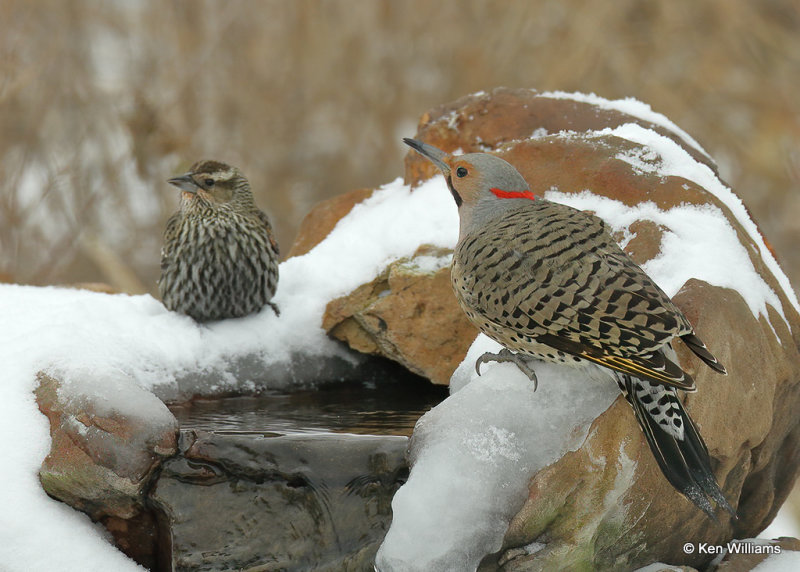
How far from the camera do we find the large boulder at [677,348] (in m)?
3.33

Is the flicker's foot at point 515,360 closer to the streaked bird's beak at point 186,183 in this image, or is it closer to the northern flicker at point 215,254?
the northern flicker at point 215,254

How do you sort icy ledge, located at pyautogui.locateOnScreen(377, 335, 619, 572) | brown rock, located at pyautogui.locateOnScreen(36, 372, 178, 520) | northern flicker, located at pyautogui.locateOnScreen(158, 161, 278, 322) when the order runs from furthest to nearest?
northern flicker, located at pyautogui.locateOnScreen(158, 161, 278, 322) → brown rock, located at pyautogui.locateOnScreen(36, 372, 178, 520) → icy ledge, located at pyautogui.locateOnScreen(377, 335, 619, 572)

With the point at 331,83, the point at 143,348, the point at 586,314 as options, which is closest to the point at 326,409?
the point at 143,348

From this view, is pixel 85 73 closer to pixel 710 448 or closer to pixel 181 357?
pixel 181 357

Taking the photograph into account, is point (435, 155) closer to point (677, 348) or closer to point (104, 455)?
point (677, 348)

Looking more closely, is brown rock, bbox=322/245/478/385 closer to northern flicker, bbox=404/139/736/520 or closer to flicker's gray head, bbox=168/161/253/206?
northern flicker, bbox=404/139/736/520

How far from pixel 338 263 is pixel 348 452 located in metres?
1.78

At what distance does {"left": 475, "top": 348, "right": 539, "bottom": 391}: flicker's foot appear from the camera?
3512mm

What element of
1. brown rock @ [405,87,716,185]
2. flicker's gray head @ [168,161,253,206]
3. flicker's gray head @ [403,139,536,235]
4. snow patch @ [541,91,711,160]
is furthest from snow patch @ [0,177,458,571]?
snow patch @ [541,91,711,160]

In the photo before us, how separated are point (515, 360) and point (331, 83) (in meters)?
6.61

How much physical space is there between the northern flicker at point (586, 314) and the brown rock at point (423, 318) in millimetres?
825

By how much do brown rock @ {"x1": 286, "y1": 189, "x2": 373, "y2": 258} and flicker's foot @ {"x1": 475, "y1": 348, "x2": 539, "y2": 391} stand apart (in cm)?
236

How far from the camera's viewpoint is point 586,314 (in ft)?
10.9

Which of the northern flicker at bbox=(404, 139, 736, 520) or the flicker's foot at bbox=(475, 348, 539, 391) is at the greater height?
the northern flicker at bbox=(404, 139, 736, 520)
